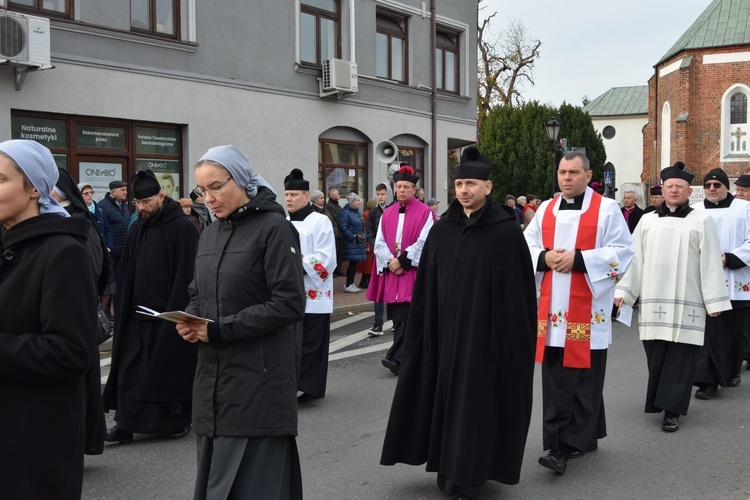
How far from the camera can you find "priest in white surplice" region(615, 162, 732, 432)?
671cm

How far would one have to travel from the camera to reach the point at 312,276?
24.6 ft

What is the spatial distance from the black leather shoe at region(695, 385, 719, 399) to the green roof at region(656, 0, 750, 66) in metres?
45.2

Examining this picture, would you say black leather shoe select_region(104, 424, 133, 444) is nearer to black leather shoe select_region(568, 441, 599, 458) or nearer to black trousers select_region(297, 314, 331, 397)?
black trousers select_region(297, 314, 331, 397)

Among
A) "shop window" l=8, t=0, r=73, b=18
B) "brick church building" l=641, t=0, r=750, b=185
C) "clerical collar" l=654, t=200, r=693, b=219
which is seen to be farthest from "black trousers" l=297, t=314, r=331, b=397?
"brick church building" l=641, t=0, r=750, b=185

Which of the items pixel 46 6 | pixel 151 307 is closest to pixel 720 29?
pixel 46 6

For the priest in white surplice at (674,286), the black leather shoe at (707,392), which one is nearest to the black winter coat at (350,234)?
the black leather shoe at (707,392)

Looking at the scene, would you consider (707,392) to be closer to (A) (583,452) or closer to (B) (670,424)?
(B) (670,424)

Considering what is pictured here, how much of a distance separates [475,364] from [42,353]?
107 inches

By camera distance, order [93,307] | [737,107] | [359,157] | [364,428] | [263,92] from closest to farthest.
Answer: [93,307], [364,428], [263,92], [359,157], [737,107]

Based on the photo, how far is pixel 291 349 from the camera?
151 inches

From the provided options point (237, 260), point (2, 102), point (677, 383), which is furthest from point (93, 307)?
point (2, 102)

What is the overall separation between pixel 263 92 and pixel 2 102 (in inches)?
227

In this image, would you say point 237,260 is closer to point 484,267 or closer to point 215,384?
point 215,384

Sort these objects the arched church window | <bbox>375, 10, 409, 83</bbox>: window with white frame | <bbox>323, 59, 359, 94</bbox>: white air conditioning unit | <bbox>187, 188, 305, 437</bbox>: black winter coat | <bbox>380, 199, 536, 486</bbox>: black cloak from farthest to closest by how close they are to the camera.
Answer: the arched church window, <bbox>375, 10, 409, 83</bbox>: window with white frame, <bbox>323, 59, 359, 94</bbox>: white air conditioning unit, <bbox>380, 199, 536, 486</bbox>: black cloak, <bbox>187, 188, 305, 437</bbox>: black winter coat
